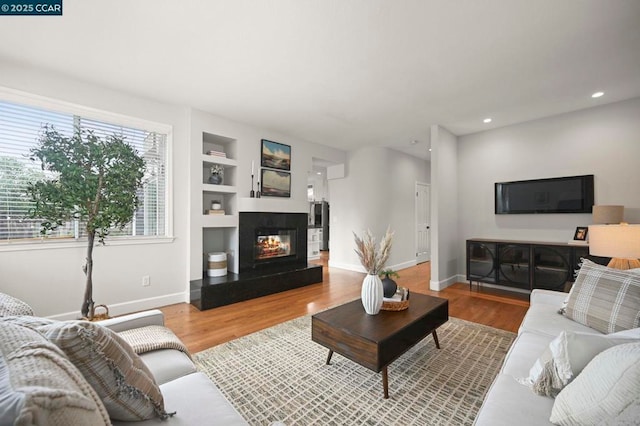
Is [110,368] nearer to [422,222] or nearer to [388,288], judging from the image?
[388,288]

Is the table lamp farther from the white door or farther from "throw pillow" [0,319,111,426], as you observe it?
the white door

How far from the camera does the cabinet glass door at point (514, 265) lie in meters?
3.85

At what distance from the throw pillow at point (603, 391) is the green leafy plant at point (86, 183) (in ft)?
9.95

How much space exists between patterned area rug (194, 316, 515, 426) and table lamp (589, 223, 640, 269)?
1.06 m

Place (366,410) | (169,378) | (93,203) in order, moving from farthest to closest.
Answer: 1. (93,203)
2. (366,410)
3. (169,378)

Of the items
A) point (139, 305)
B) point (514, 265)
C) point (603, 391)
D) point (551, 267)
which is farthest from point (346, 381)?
point (551, 267)

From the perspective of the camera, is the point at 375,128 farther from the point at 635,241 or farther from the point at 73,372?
the point at 73,372

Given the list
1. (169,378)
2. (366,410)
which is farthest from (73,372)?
(366,410)

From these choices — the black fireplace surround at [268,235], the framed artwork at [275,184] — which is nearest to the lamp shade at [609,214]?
the black fireplace surround at [268,235]

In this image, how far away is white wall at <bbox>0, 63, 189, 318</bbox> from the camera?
2.64 metres

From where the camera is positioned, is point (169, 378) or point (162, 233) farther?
point (162, 233)

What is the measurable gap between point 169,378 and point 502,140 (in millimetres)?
5189

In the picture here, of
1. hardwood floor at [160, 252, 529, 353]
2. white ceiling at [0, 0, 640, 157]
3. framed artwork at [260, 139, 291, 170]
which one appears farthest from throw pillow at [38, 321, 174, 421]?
framed artwork at [260, 139, 291, 170]

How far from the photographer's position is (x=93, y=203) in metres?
2.38
